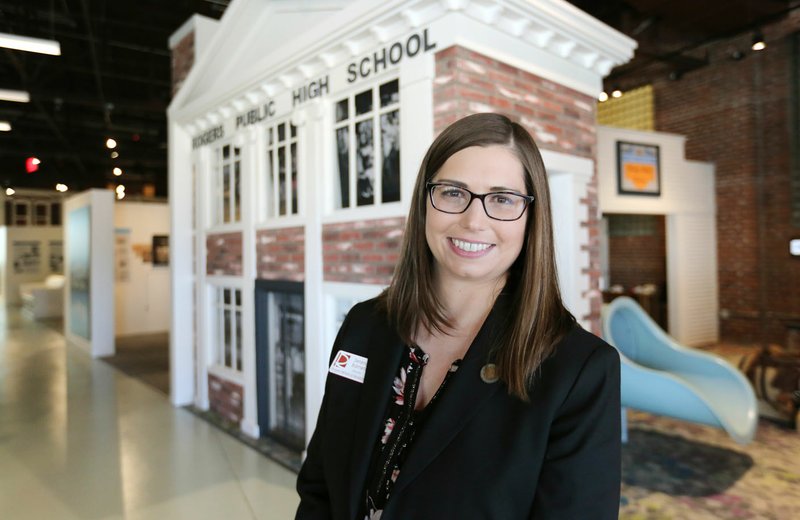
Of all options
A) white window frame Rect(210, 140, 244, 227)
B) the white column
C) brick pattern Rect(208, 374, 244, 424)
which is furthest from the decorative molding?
brick pattern Rect(208, 374, 244, 424)

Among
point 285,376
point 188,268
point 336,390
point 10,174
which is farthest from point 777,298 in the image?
point 10,174

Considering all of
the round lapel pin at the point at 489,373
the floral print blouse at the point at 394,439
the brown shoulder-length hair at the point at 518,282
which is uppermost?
the brown shoulder-length hair at the point at 518,282

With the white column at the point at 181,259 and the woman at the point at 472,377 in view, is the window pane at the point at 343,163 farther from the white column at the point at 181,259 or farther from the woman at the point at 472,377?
the white column at the point at 181,259

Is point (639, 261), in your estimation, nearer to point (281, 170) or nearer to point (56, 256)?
point (281, 170)

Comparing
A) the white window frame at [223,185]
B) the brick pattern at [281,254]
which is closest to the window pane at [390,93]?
the brick pattern at [281,254]

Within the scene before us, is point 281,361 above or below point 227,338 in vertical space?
below

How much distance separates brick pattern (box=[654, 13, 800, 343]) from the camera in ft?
27.7

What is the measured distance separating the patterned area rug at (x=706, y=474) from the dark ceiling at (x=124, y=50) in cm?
581

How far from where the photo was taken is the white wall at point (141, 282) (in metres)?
11.6

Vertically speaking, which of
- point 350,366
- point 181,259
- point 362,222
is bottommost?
point 350,366

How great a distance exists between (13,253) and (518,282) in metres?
22.5

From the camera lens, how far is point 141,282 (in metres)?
11.8

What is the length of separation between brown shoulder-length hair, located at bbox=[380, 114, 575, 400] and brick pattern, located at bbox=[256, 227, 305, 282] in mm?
3079

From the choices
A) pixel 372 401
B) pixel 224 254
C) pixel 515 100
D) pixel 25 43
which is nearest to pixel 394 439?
pixel 372 401
